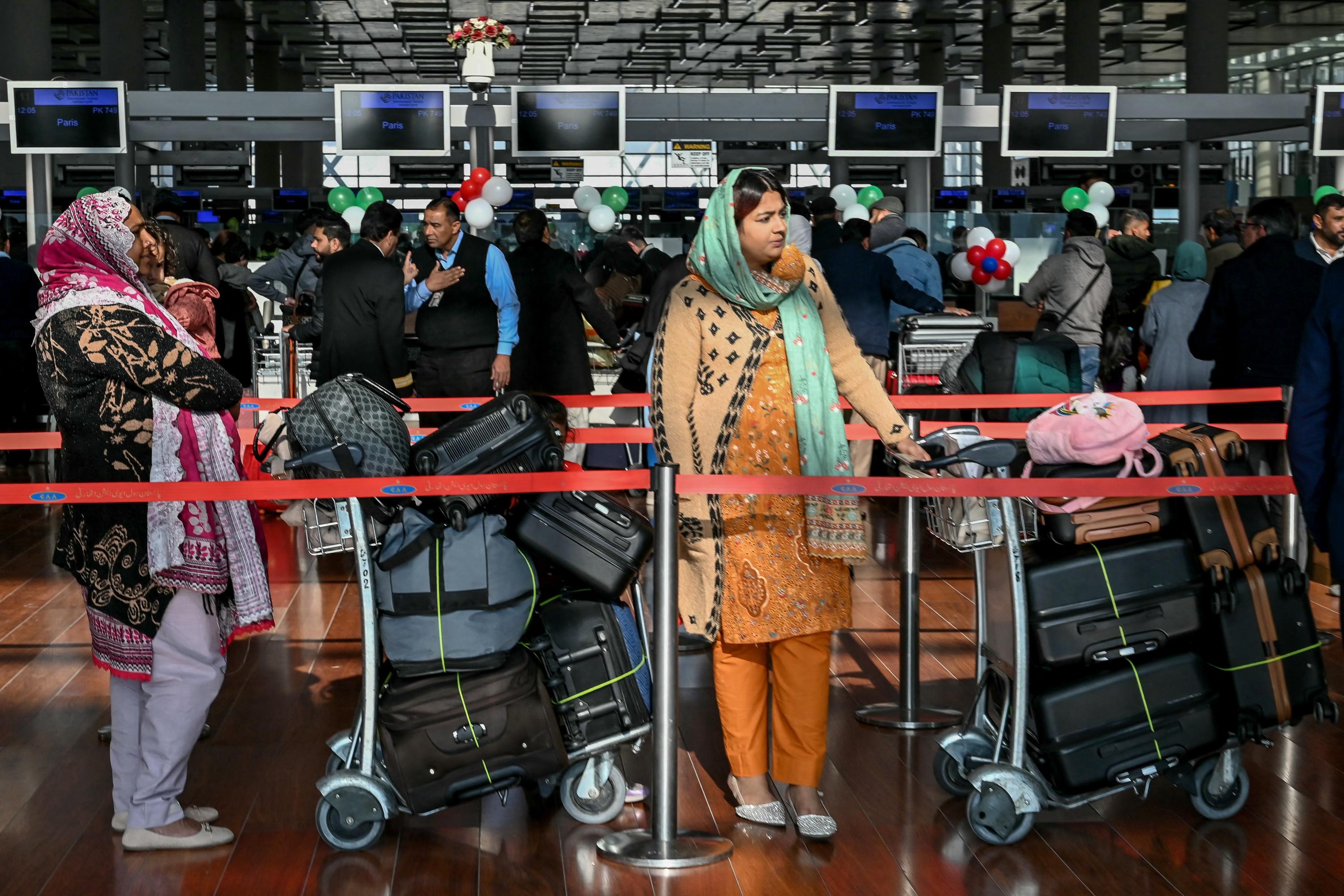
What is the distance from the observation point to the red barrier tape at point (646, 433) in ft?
13.3

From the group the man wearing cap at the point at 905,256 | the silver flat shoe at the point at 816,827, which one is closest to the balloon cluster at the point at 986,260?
the man wearing cap at the point at 905,256

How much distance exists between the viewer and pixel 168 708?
3.16 metres

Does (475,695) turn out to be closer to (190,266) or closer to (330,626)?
(330,626)

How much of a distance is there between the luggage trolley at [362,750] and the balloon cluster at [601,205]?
890 centimetres

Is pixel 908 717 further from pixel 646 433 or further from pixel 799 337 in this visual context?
pixel 799 337

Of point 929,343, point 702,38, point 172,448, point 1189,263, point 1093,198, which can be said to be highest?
point 702,38

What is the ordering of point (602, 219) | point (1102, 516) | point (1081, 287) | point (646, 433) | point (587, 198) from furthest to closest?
1. point (587, 198)
2. point (602, 219)
3. point (1081, 287)
4. point (646, 433)
5. point (1102, 516)

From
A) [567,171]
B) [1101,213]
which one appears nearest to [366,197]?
[567,171]

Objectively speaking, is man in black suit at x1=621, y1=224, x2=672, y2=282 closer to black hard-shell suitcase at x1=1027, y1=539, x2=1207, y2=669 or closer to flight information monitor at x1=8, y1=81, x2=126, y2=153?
flight information monitor at x1=8, y1=81, x2=126, y2=153

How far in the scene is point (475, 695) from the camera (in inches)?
124

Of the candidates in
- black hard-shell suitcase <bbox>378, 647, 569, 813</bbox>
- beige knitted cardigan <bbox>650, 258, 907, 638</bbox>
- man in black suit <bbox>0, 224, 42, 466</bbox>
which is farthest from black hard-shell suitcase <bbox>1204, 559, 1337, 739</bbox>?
man in black suit <bbox>0, 224, 42, 466</bbox>

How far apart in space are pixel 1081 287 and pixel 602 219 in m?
5.38

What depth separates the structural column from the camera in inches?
800

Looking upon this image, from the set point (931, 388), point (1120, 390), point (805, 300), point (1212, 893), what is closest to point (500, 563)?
point (805, 300)
